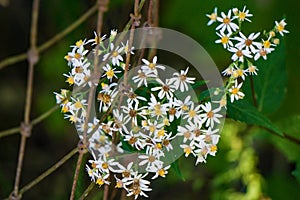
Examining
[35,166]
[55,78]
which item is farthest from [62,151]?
[55,78]

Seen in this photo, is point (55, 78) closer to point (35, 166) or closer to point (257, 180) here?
point (35, 166)

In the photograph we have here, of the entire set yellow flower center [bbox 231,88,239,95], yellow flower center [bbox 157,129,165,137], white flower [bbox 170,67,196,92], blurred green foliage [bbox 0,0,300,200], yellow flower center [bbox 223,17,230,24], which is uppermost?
blurred green foliage [bbox 0,0,300,200]

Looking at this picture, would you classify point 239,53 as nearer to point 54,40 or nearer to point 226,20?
point 226,20

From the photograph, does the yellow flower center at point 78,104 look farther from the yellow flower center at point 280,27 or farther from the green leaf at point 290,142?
the green leaf at point 290,142

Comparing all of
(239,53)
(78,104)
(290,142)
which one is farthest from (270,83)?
(78,104)

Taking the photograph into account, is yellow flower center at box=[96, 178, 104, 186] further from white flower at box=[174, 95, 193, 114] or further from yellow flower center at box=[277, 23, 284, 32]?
yellow flower center at box=[277, 23, 284, 32]

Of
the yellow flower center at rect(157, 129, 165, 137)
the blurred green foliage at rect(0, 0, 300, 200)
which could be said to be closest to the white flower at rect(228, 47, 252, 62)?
the yellow flower center at rect(157, 129, 165, 137)
